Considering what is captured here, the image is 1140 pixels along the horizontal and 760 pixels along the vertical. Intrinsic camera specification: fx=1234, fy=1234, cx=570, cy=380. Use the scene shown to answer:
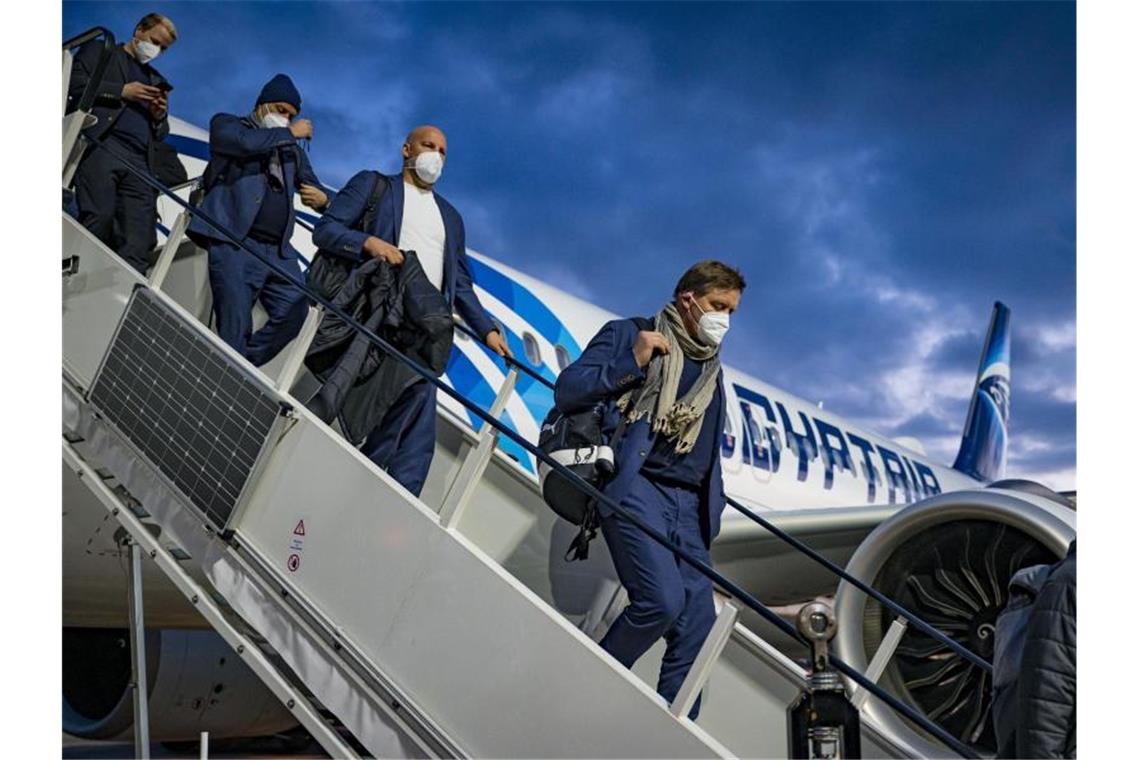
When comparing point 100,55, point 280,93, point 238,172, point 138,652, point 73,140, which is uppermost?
point 100,55

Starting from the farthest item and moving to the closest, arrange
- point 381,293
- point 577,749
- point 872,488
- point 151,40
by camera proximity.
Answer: point 872,488, point 151,40, point 381,293, point 577,749

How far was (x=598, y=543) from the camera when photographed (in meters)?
3.48

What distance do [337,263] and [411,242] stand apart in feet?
0.69

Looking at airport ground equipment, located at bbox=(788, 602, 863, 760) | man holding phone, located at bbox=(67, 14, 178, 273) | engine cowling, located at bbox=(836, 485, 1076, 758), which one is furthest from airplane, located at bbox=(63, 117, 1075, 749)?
airport ground equipment, located at bbox=(788, 602, 863, 760)

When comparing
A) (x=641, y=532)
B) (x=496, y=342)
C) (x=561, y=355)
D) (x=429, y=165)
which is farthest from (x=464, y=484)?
(x=561, y=355)

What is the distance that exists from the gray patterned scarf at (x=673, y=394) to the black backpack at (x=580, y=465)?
0.08 meters

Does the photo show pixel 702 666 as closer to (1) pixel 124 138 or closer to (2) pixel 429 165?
(2) pixel 429 165

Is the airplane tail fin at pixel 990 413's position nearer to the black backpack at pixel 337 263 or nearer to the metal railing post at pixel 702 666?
the black backpack at pixel 337 263

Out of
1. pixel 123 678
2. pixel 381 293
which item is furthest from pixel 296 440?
pixel 123 678

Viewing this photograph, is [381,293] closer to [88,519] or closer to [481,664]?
[481,664]

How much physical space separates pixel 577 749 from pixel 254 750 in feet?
19.2

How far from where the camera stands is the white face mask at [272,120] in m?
3.85

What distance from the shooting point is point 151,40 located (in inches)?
164

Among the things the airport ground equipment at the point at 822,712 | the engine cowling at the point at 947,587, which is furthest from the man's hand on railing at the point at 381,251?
the engine cowling at the point at 947,587
